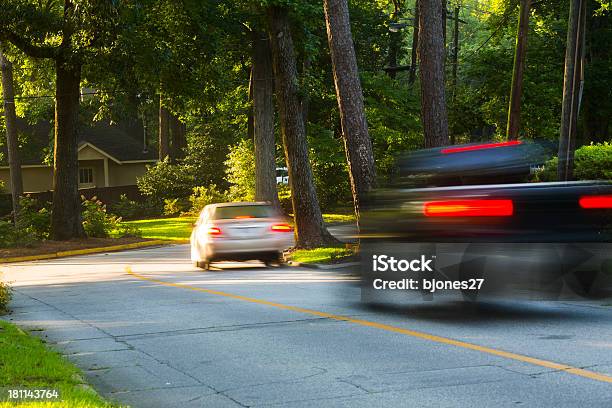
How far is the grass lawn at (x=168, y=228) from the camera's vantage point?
126 feet

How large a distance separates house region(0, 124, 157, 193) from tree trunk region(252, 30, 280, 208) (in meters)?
27.0

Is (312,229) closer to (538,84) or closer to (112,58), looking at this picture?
(112,58)

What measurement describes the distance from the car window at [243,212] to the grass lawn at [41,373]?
1098 cm

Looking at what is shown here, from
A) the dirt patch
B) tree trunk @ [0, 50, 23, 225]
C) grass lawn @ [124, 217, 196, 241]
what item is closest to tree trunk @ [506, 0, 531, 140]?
grass lawn @ [124, 217, 196, 241]

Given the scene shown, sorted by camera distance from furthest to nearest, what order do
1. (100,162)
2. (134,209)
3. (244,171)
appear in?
(100,162)
(134,209)
(244,171)

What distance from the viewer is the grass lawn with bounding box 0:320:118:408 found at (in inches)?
263

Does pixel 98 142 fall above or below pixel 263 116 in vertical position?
above

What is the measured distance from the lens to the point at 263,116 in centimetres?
3609

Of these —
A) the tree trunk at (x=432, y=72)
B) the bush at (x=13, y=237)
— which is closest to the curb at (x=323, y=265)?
the tree trunk at (x=432, y=72)

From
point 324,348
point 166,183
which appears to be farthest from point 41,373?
point 166,183

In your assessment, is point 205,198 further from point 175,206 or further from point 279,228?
point 279,228

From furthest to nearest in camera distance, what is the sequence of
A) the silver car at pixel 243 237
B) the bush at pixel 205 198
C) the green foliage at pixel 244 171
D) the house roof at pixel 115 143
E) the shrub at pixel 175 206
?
1. the house roof at pixel 115 143
2. the shrub at pixel 175 206
3. the bush at pixel 205 198
4. the green foliage at pixel 244 171
5. the silver car at pixel 243 237

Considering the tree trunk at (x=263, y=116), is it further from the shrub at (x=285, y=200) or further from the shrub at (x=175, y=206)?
the shrub at (x=175, y=206)

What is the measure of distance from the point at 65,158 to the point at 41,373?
2576cm
